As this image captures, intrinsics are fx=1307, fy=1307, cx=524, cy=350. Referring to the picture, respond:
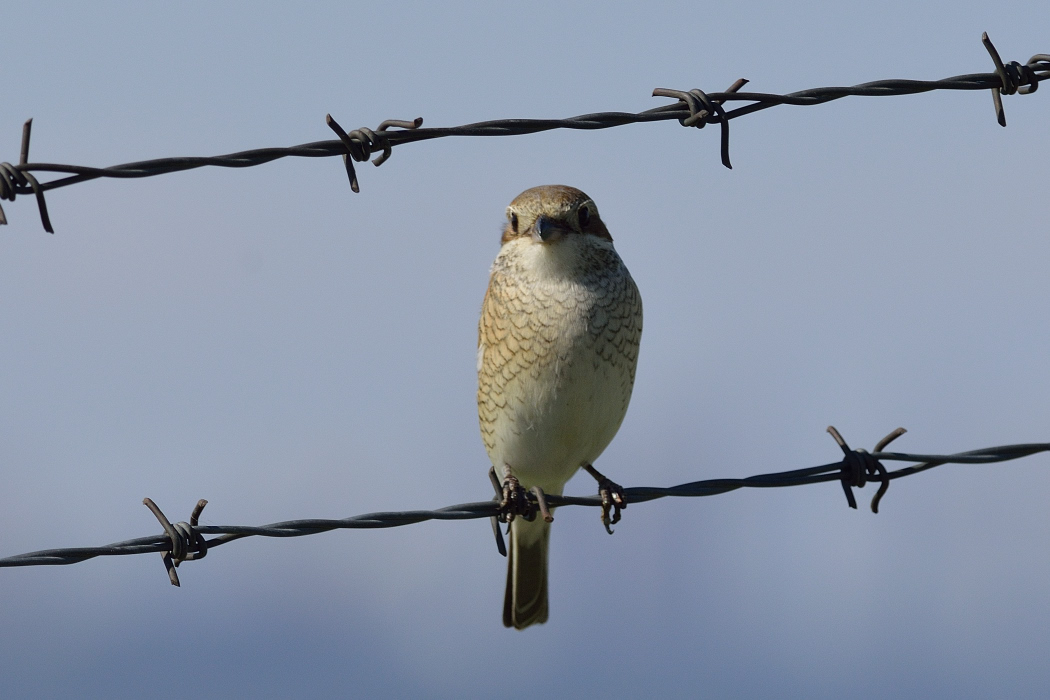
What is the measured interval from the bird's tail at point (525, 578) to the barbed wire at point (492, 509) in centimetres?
209

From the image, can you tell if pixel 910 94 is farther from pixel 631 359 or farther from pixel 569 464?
pixel 569 464

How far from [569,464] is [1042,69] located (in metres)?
3.12

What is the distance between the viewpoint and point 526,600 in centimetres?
777

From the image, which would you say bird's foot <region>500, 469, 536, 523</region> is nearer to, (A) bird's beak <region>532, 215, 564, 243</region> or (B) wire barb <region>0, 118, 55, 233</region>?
(A) bird's beak <region>532, 215, 564, 243</region>

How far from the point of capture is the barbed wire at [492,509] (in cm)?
457

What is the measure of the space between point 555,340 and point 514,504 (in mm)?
952

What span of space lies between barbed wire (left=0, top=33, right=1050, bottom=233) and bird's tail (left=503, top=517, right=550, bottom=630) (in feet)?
10.6

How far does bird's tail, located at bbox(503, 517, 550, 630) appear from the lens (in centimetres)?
774

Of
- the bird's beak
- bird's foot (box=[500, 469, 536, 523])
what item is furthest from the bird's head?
bird's foot (box=[500, 469, 536, 523])

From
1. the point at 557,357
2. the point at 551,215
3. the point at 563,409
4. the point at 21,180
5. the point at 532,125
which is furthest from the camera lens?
the point at 551,215

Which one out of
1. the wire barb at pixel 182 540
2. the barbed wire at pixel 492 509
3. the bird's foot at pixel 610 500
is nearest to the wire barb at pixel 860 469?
the barbed wire at pixel 492 509

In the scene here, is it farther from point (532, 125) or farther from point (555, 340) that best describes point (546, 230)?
point (532, 125)

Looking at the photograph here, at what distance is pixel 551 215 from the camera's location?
6805 millimetres

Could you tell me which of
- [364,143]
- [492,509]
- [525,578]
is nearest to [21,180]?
[364,143]
